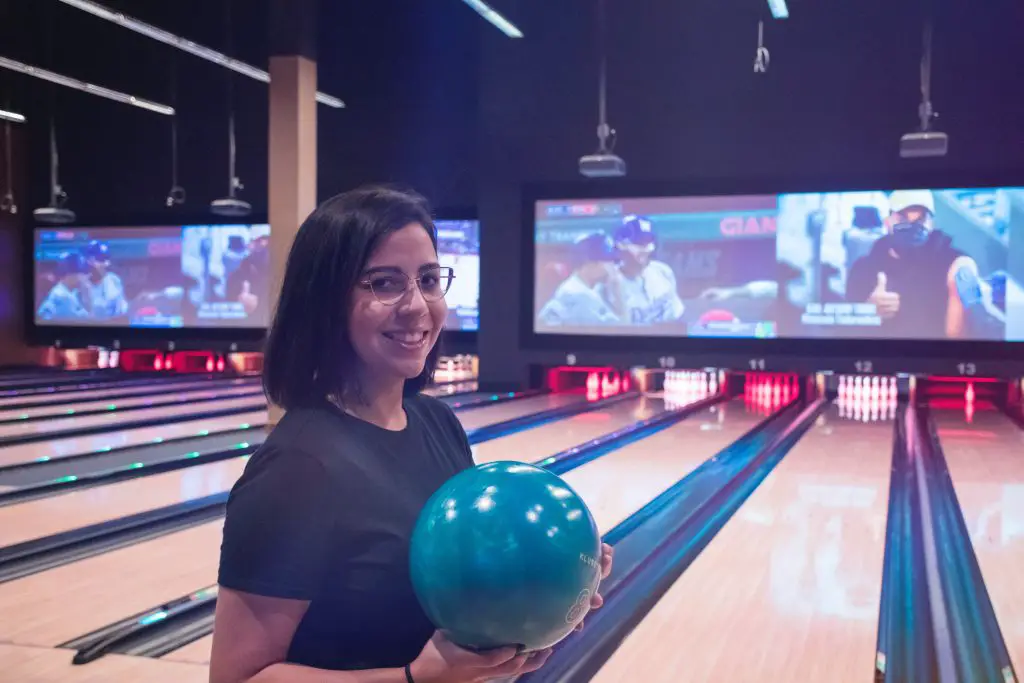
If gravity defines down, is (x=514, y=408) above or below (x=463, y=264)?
below

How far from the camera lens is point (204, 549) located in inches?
144

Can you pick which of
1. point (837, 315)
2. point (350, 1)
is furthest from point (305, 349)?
point (837, 315)

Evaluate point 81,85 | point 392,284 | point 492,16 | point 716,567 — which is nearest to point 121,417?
point 81,85

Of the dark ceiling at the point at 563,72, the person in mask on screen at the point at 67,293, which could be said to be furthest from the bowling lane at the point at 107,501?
the person in mask on screen at the point at 67,293

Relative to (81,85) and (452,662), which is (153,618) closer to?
(452,662)

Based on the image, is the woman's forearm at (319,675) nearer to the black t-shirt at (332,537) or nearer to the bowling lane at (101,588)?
the black t-shirt at (332,537)

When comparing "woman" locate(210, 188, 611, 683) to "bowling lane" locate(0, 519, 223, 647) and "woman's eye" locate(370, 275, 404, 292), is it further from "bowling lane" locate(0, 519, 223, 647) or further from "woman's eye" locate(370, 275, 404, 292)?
"bowling lane" locate(0, 519, 223, 647)

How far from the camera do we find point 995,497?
460cm

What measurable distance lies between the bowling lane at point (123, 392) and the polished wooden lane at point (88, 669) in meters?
5.73

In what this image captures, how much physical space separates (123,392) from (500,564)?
8712mm

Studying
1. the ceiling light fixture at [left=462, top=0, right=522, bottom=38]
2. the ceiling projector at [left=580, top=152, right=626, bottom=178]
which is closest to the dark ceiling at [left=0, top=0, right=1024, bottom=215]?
the ceiling light fixture at [left=462, top=0, right=522, bottom=38]

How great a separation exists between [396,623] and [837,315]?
801 centimetres

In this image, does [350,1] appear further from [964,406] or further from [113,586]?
[964,406]

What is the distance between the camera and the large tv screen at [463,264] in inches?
425
